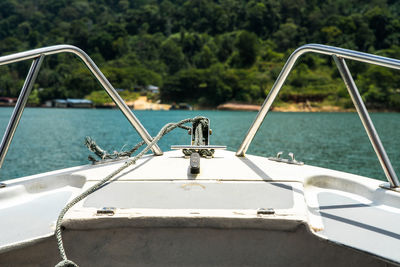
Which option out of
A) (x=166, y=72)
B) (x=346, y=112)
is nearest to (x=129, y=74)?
(x=166, y=72)

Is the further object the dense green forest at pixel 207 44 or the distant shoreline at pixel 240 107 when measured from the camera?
the dense green forest at pixel 207 44

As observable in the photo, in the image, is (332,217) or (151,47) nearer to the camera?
(332,217)

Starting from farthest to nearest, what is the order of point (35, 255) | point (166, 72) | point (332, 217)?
point (166, 72)
point (332, 217)
point (35, 255)

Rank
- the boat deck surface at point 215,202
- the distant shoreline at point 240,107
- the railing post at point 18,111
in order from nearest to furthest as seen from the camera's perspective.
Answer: the boat deck surface at point 215,202, the railing post at point 18,111, the distant shoreline at point 240,107

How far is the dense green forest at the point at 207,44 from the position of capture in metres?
64.3

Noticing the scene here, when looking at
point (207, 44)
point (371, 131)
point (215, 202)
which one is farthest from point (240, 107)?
point (215, 202)

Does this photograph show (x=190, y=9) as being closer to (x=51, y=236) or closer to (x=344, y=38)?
(x=344, y=38)

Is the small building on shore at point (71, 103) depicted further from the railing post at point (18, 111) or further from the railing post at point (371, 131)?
the railing post at point (371, 131)

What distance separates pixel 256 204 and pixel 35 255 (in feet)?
3.21

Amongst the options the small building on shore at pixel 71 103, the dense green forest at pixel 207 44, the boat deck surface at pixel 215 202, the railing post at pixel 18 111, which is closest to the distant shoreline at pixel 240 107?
the dense green forest at pixel 207 44

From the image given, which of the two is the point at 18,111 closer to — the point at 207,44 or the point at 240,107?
the point at 240,107

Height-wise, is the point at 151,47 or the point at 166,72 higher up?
the point at 151,47

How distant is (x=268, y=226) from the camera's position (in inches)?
58.8

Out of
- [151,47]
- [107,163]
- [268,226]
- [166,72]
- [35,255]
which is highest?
[151,47]
